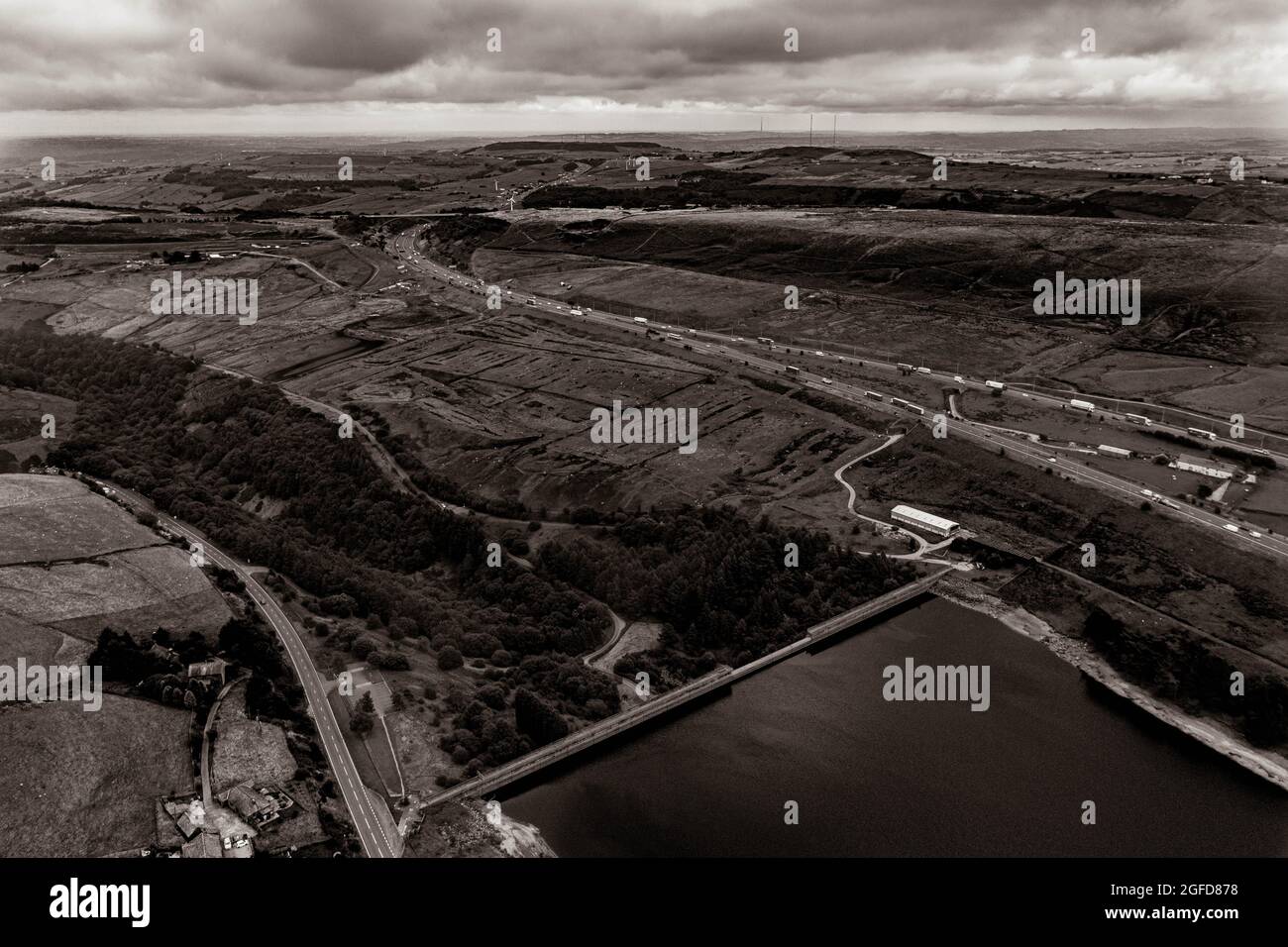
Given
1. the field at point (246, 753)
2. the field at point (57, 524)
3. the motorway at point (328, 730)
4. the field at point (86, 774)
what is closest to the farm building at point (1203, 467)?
the motorway at point (328, 730)

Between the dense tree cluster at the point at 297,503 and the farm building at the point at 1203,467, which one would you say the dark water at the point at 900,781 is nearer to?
the dense tree cluster at the point at 297,503

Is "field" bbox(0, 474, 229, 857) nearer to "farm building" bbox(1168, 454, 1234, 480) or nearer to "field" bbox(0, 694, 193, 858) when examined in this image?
"field" bbox(0, 694, 193, 858)

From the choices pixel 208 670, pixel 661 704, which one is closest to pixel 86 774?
pixel 208 670

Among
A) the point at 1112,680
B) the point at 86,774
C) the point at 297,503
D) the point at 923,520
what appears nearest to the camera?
the point at 86,774

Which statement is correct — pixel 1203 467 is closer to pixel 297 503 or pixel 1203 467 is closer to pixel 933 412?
pixel 933 412

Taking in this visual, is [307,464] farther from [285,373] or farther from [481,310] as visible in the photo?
[481,310]

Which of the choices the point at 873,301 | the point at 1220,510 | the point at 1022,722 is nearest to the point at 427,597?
the point at 1022,722
